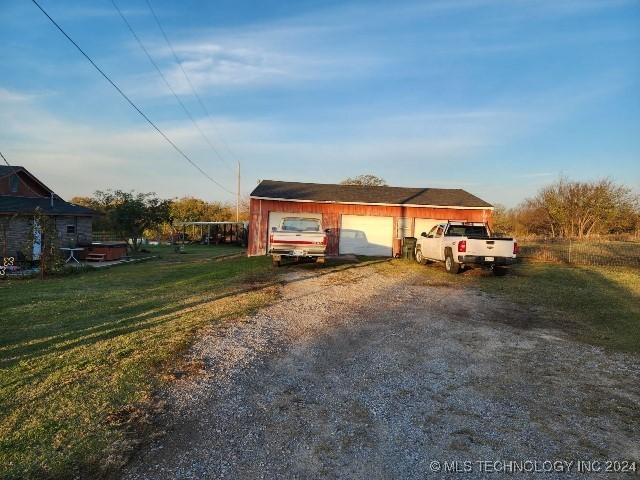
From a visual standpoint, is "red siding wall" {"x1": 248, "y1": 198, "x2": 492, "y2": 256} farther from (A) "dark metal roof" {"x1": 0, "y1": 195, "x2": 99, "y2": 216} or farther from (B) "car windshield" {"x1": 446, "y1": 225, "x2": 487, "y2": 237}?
(A) "dark metal roof" {"x1": 0, "y1": 195, "x2": 99, "y2": 216}

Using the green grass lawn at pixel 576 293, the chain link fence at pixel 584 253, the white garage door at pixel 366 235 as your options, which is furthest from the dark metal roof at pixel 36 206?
the chain link fence at pixel 584 253

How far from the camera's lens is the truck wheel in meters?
14.6

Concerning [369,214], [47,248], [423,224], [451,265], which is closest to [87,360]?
[47,248]

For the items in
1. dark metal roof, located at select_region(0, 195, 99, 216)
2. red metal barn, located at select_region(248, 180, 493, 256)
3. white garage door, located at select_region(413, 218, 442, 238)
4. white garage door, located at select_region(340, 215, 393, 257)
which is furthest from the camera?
white garage door, located at select_region(413, 218, 442, 238)

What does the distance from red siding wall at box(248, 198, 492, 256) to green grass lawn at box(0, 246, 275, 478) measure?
843 centimetres

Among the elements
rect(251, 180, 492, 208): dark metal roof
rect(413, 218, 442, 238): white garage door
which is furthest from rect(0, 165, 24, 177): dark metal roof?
rect(413, 218, 442, 238): white garage door

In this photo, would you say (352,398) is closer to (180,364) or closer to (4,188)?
(180,364)

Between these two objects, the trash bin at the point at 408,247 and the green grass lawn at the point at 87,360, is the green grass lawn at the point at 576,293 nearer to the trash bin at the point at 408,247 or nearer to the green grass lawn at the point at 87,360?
the trash bin at the point at 408,247

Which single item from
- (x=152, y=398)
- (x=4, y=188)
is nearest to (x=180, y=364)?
(x=152, y=398)

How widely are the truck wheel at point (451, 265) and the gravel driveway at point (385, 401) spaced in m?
6.66

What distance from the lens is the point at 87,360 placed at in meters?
5.45

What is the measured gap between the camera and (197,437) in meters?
3.70

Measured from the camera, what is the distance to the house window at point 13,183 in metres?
22.8

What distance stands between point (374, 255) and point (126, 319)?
1477 centimetres
